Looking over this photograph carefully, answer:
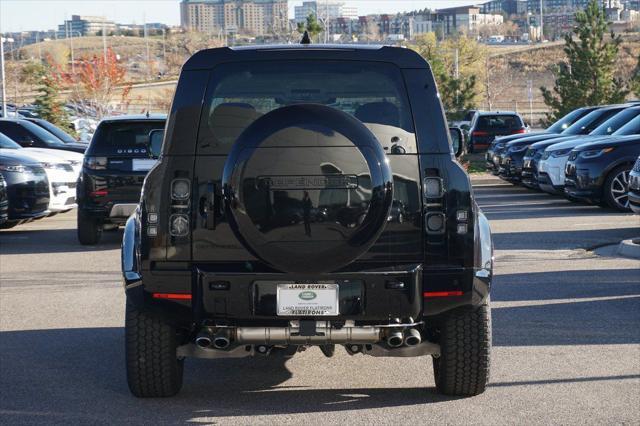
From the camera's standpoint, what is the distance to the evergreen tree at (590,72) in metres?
43.2

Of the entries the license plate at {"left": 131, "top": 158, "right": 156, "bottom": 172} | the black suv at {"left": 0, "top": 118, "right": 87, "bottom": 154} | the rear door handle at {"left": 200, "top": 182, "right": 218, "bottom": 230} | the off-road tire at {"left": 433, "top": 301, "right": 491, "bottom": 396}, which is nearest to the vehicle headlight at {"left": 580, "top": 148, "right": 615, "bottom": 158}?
the license plate at {"left": 131, "top": 158, "right": 156, "bottom": 172}

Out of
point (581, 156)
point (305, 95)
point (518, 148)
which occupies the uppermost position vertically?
point (305, 95)

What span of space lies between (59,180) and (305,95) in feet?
40.5

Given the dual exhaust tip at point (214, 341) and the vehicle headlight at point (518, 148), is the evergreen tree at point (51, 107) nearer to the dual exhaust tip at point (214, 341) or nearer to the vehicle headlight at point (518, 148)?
the vehicle headlight at point (518, 148)

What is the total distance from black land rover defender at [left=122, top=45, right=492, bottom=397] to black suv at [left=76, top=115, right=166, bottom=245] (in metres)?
8.98

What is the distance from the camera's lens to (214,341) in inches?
263

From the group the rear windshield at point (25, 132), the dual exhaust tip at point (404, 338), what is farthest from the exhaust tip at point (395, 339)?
the rear windshield at point (25, 132)

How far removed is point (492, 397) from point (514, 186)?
22.6 m

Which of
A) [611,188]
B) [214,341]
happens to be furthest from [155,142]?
[611,188]

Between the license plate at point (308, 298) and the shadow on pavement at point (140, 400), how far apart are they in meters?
0.77

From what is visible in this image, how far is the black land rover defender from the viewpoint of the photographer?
629 cm

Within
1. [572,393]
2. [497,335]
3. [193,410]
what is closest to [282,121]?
[193,410]

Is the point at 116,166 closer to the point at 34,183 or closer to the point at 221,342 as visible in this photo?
the point at 34,183

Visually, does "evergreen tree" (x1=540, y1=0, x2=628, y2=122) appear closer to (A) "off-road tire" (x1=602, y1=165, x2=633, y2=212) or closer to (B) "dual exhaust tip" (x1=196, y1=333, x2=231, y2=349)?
(A) "off-road tire" (x1=602, y1=165, x2=633, y2=212)
